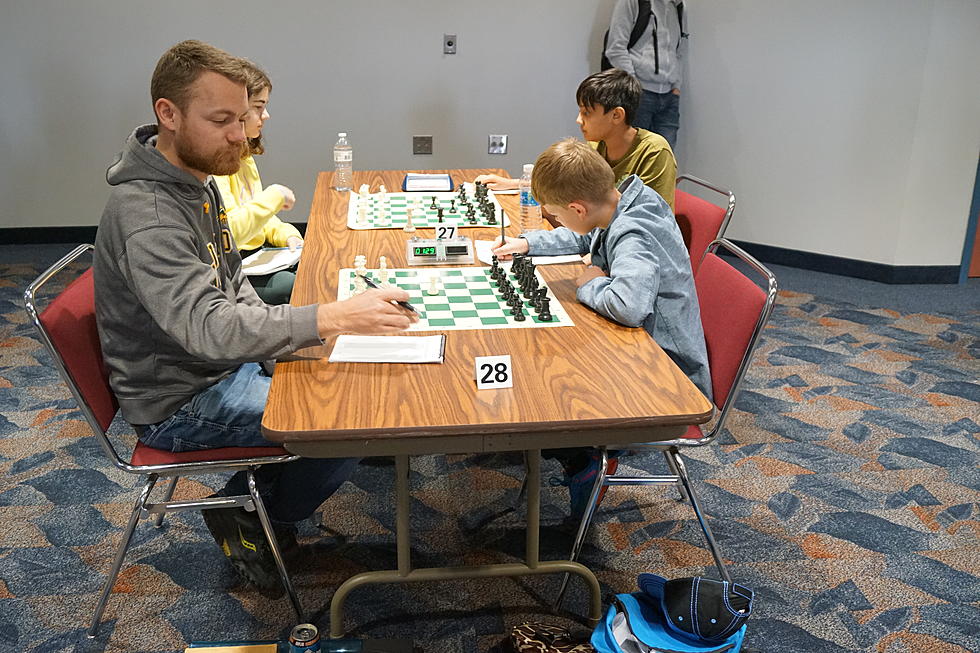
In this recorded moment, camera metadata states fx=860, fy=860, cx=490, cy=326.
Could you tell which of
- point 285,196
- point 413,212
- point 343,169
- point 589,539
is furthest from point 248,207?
point 589,539

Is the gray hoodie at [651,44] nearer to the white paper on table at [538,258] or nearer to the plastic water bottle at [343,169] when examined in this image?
the plastic water bottle at [343,169]

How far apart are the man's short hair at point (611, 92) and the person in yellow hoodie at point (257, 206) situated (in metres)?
1.09

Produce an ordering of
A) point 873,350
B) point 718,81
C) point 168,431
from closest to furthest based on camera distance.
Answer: point 168,431 → point 873,350 → point 718,81

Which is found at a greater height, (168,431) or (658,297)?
(658,297)

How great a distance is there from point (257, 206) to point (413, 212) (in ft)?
1.76

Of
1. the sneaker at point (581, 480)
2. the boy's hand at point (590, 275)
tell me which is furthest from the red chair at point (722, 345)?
the boy's hand at point (590, 275)

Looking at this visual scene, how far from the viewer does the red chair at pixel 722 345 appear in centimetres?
205

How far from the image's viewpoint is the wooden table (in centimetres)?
159

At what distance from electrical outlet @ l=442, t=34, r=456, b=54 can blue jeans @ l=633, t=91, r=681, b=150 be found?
1172 millimetres

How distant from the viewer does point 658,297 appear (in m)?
2.20

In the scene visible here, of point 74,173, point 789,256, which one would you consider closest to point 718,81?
point 789,256

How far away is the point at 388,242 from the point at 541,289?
73 cm

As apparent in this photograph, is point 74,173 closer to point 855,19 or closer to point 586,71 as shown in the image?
point 586,71

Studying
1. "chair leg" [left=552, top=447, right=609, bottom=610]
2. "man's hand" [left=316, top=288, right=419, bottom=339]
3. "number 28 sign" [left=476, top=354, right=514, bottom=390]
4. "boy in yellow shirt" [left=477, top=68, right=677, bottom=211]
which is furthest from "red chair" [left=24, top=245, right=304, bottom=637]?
"boy in yellow shirt" [left=477, top=68, right=677, bottom=211]
